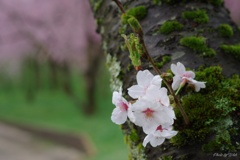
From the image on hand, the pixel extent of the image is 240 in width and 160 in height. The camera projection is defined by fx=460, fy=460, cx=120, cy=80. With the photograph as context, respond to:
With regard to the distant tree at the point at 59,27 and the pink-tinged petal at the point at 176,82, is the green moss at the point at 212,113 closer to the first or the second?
the pink-tinged petal at the point at 176,82

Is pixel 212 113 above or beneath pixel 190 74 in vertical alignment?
beneath

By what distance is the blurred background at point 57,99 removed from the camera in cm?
1177

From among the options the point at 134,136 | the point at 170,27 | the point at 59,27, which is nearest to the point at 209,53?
the point at 170,27

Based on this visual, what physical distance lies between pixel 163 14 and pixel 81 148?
34.5 feet

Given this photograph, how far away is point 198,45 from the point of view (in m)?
1.48

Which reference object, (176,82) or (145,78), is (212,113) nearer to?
(176,82)

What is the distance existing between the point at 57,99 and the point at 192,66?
62.3 ft

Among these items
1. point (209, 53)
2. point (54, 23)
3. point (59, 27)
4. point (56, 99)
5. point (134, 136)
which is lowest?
point (56, 99)

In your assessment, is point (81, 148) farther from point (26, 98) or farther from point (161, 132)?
point (161, 132)

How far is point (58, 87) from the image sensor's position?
23.7 meters

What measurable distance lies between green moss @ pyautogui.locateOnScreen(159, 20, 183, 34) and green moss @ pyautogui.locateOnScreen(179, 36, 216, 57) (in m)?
0.06

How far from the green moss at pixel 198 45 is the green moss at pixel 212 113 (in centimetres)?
8

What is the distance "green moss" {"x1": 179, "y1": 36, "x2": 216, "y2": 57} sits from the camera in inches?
57.7

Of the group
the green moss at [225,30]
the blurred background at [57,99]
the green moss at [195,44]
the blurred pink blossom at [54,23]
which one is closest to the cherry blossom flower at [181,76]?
the green moss at [195,44]
